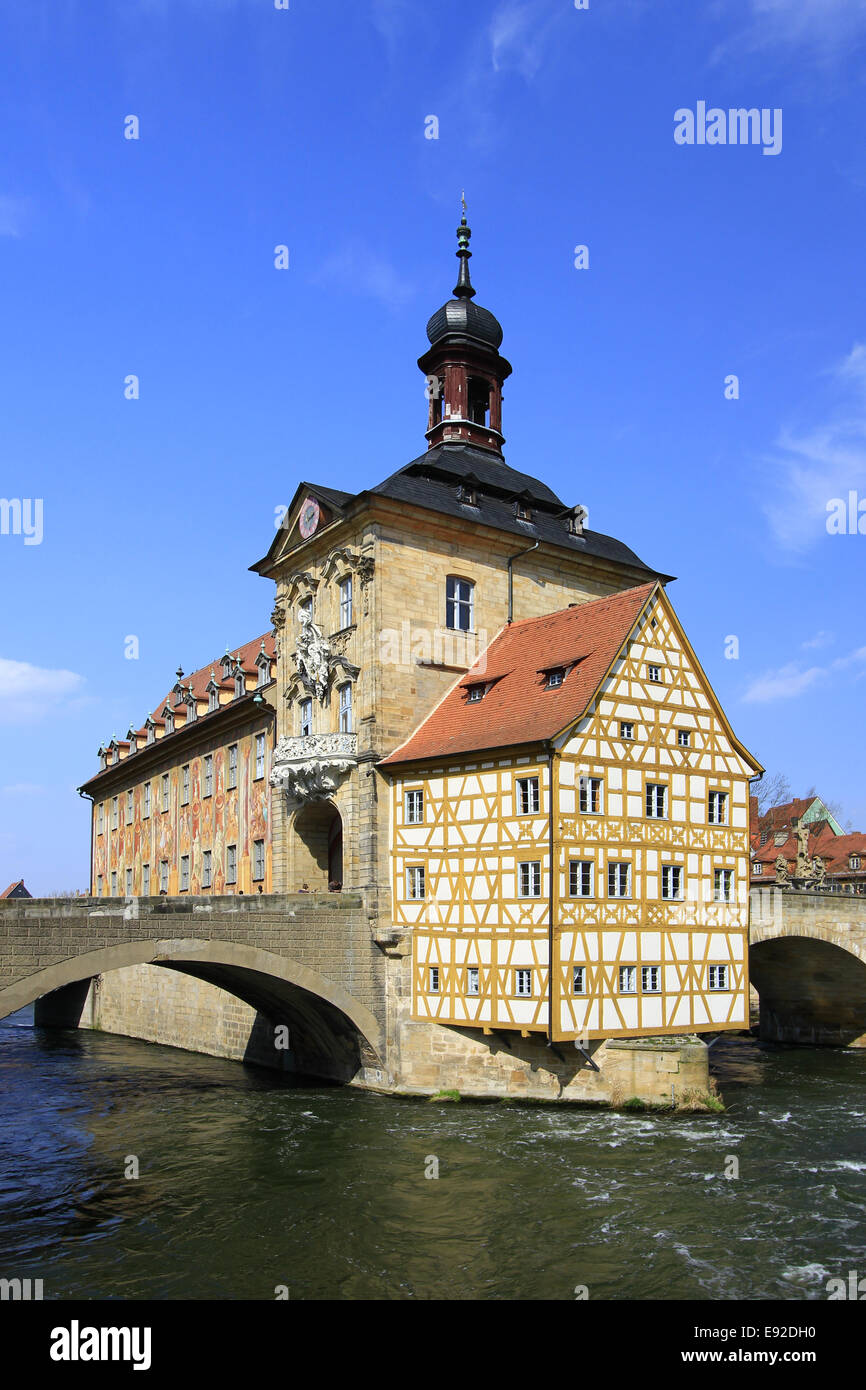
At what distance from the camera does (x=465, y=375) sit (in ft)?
123

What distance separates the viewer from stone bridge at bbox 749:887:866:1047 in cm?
3456

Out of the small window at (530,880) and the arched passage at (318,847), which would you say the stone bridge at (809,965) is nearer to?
the small window at (530,880)

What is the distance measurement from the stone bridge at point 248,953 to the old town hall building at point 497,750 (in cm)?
99

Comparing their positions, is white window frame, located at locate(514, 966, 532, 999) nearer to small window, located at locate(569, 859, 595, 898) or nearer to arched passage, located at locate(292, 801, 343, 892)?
small window, located at locate(569, 859, 595, 898)

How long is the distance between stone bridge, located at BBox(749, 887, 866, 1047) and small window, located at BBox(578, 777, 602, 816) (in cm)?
1137

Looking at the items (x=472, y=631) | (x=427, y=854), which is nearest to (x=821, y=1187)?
(x=427, y=854)

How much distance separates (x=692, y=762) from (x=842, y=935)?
42.6 feet

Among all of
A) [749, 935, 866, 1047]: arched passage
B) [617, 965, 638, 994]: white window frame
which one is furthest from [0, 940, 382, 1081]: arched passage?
[749, 935, 866, 1047]: arched passage

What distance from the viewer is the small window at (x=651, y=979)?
82.4 ft

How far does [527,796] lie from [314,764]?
7.17 meters
